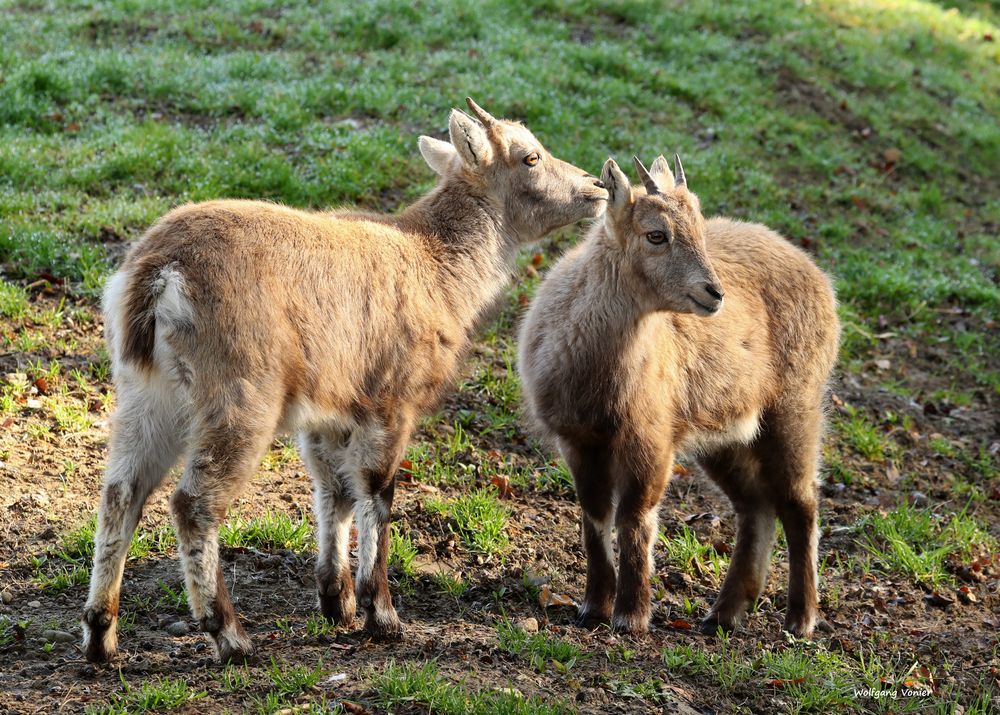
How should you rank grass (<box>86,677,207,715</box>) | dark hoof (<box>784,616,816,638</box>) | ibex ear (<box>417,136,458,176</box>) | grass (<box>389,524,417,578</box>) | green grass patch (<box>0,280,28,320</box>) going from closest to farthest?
grass (<box>86,677,207,715</box>) < grass (<box>389,524,417,578</box>) < dark hoof (<box>784,616,816,638</box>) < ibex ear (<box>417,136,458,176</box>) < green grass patch (<box>0,280,28,320</box>)

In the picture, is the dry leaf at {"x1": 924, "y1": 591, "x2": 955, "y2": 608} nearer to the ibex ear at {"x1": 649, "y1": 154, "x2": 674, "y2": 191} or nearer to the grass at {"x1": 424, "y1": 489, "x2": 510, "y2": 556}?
the grass at {"x1": 424, "y1": 489, "x2": 510, "y2": 556}

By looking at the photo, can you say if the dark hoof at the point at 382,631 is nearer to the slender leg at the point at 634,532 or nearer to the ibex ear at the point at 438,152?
the slender leg at the point at 634,532

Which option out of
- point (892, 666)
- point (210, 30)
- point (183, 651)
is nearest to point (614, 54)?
point (210, 30)

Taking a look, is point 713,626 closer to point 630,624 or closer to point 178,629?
point 630,624

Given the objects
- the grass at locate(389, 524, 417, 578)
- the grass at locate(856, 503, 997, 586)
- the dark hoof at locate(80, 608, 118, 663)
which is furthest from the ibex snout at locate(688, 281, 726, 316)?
the dark hoof at locate(80, 608, 118, 663)

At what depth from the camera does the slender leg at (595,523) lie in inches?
217

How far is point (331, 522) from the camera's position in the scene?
5.20m

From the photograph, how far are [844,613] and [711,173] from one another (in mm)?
5391

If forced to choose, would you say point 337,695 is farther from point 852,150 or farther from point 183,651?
point 852,150

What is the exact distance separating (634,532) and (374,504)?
4.41ft

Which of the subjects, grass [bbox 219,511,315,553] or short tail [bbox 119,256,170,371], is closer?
short tail [bbox 119,256,170,371]

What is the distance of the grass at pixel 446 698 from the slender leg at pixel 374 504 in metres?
0.65

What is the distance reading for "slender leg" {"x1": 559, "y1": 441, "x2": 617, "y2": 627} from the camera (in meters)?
5.51

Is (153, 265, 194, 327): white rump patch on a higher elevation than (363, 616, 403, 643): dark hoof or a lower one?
higher
